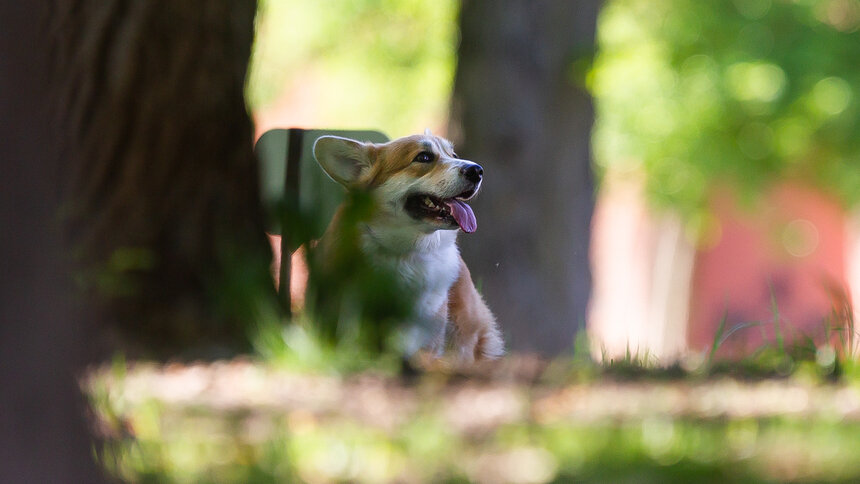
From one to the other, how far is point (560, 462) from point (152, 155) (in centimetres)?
218

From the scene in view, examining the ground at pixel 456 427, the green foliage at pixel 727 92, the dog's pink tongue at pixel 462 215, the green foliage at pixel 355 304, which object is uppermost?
the green foliage at pixel 727 92

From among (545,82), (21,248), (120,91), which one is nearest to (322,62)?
(545,82)

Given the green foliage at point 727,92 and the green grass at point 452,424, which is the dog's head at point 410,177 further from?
the green foliage at point 727,92

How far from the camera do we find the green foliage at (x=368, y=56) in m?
17.0

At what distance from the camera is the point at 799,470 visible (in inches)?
125

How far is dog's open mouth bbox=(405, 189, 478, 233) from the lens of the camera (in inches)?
213

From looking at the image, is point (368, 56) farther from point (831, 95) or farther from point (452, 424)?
point (452, 424)

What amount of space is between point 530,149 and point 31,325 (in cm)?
731

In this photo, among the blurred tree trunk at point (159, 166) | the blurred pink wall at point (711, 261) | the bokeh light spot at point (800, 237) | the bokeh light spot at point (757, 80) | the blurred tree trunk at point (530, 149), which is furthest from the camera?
the blurred pink wall at point (711, 261)

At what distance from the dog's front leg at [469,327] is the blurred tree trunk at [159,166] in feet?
4.30

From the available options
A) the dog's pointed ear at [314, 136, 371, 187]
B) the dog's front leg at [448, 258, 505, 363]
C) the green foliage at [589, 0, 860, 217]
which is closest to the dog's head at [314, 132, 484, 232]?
the dog's pointed ear at [314, 136, 371, 187]

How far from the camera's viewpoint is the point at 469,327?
537cm

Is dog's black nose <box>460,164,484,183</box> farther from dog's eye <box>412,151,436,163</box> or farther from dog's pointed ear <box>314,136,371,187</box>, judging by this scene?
dog's pointed ear <box>314,136,371,187</box>

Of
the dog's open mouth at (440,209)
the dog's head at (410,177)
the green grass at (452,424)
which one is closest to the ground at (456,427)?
the green grass at (452,424)
